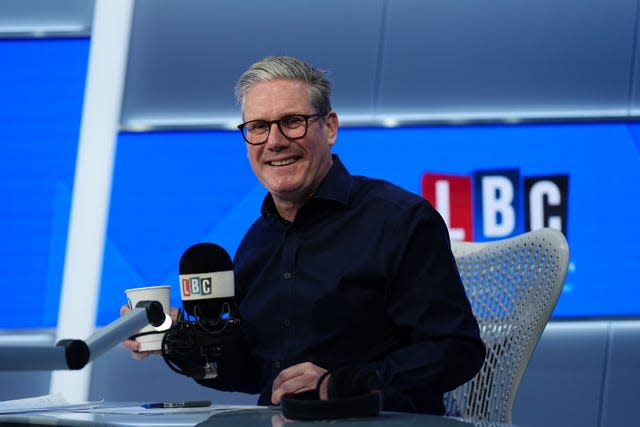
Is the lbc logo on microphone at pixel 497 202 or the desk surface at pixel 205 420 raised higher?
the lbc logo on microphone at pixel 497 202

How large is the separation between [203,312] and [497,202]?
2.37 meters

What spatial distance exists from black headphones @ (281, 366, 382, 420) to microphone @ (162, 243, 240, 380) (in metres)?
0.53

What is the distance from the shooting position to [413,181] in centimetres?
410

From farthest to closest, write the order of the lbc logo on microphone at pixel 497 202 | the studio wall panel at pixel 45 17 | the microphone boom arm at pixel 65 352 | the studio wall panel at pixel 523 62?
1. the studio wall panel at pixel 45 17
2. the studio wall panel at pixel 523 62
3. the lbc logo on microphone at pixel 497 202
4. the microphone boom arm at pixel 65 352

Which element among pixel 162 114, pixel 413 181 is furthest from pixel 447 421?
pixel 162 114

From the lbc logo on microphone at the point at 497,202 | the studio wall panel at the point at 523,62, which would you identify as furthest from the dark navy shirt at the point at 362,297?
the studio wall panel at the point at 523,62

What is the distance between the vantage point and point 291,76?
232 centimetres

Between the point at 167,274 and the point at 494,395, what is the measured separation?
2.10m

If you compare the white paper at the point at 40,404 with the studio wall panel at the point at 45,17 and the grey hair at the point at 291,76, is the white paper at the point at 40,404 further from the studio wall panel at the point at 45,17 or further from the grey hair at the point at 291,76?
the studio wall panel at the point at 45,17

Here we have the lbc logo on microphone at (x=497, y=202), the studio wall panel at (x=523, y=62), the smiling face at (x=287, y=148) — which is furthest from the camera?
the studio wall panel at (x=523, y=62)

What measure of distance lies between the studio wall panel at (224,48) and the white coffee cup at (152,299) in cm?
235

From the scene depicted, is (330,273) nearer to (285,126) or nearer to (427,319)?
(427,319)

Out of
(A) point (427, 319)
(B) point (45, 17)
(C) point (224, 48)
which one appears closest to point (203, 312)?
(A) point (427, 319)

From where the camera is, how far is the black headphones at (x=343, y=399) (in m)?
1.37
